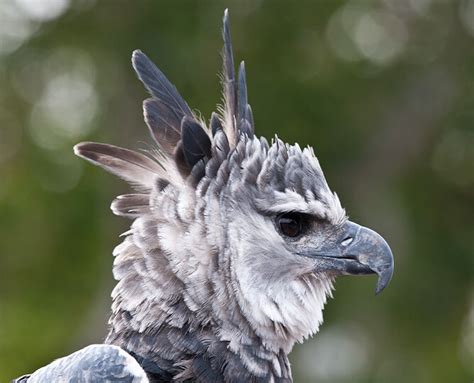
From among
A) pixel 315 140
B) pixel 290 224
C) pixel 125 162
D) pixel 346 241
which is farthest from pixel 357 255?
pixel 315 140

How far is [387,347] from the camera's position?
11227 millimetres

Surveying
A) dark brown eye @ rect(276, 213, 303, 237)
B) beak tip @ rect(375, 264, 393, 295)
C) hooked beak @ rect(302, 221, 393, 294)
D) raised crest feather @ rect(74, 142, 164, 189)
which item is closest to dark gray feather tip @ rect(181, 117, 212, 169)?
raised crest feather @ rect(74, 142, 164, 189)

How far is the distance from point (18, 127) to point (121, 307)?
8151 millimetres

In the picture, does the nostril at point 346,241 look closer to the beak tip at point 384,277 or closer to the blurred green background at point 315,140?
the beak tip at point 384,277

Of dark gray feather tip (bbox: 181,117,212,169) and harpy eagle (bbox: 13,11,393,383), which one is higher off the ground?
dark gray feather tip (bbox: 181,117,212,169)

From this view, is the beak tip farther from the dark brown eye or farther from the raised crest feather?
the raised crest feather

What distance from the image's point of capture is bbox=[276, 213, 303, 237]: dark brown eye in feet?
13.5

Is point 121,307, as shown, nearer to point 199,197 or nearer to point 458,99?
point 199,197

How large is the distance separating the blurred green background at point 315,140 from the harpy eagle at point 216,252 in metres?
6.26

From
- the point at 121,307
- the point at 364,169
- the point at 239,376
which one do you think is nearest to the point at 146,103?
the point at 121,307

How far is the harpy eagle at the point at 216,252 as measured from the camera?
3816 millimetres

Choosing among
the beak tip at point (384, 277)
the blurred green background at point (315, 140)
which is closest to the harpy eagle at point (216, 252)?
the beak tip at point (384, 277)

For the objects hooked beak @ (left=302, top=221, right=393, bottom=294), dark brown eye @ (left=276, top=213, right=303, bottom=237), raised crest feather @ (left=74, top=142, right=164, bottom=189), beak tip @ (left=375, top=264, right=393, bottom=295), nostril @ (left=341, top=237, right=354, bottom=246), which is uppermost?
raised crest feather @ (left=74, top=142, right=164, bottom=189)

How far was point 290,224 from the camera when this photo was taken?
13.6 ft
